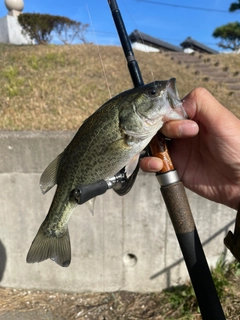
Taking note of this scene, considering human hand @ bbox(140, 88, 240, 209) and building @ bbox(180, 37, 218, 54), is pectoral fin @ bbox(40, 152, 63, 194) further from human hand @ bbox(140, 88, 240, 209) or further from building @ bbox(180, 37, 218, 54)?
building @ bbox(180, 37, 218, 54)

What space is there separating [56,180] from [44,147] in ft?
5.31

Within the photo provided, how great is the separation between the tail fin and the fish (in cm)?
5

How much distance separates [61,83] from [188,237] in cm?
511

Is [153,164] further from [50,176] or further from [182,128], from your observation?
[50,176]

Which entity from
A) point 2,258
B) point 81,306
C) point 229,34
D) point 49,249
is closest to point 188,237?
point 49,249

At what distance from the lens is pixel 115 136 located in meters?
1.71

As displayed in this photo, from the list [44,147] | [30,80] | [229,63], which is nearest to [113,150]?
[44,147]

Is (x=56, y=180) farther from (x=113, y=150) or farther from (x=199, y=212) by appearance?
(x=199, y=212)

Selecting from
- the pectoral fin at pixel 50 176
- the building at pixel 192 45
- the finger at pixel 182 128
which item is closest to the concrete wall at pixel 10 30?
the pectoral fin at pixel 50 176

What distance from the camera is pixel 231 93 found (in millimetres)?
7918

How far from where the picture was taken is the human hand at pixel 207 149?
1810 millimetres

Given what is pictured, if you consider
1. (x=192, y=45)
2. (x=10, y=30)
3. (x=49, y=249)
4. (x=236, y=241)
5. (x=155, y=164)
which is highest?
(x=192, y=45)

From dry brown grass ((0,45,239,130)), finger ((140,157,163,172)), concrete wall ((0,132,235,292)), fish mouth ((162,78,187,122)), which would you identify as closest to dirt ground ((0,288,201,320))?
concrete wall ((0,132,235,292))

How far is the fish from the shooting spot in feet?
5.47
